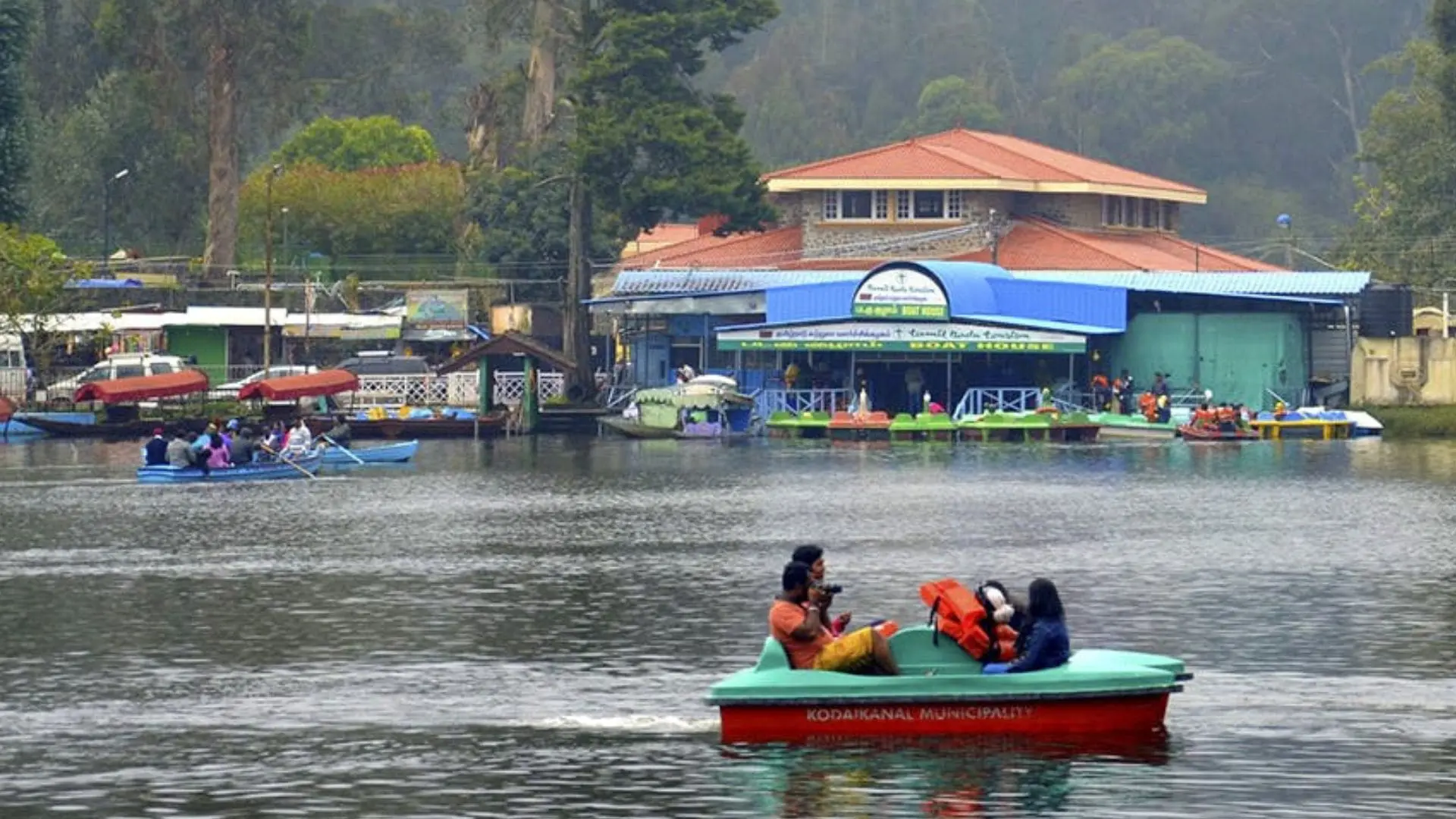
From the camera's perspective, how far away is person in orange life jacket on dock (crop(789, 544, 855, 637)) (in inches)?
1027

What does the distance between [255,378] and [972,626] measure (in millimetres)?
67294

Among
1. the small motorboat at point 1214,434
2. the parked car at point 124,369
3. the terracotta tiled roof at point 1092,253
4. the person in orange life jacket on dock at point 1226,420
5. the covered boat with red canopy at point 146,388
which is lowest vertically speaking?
the small motorboat at point 1214,434

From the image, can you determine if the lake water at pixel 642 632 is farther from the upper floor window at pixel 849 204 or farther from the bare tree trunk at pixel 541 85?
the bare tree trunk at pixel 541 85

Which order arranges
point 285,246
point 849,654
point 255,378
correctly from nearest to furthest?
point 849,654, point 255,378, point 285,246

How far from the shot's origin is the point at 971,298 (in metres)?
85.1

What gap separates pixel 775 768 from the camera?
2452 centimetres

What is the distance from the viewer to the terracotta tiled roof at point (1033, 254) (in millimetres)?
91812

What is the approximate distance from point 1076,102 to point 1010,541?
370 feet

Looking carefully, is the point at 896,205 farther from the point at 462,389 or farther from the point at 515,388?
the point at 462,389

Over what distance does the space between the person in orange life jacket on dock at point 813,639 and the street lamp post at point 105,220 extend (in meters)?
80.4

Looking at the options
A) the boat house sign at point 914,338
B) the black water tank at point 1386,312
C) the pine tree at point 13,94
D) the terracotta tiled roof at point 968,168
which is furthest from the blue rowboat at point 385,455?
the black water tank at point 1386,312

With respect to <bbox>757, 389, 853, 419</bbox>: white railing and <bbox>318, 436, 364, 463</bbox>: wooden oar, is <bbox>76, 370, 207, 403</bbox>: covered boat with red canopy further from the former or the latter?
<bbox>757, 389, 853, 419</bbox>: white railing

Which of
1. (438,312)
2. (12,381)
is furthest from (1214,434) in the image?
(12,381)

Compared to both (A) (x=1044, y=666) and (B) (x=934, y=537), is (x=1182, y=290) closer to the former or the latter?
(B) (x=934, y=537)
